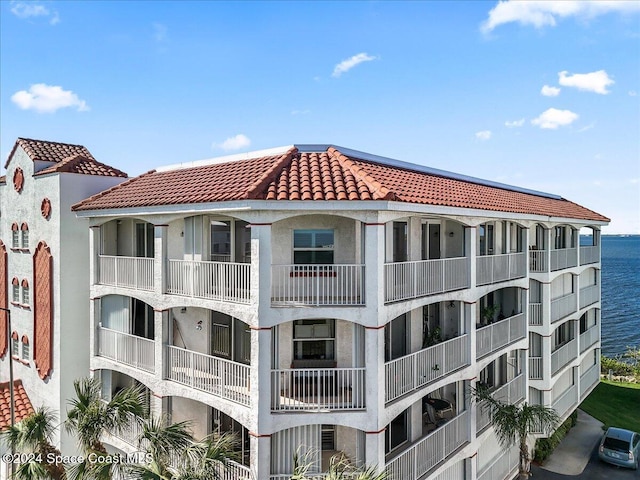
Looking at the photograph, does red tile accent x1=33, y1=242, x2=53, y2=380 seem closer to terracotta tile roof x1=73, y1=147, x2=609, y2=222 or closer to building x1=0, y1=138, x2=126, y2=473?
building x1=0, y1=138, x2=126, y2=473

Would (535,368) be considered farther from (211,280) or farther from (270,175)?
(270,175)

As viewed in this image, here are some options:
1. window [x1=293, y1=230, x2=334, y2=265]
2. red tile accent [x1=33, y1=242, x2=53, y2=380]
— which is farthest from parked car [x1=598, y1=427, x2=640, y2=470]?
red tile accent [x1=33, y1=242, x2=53, y2=380]

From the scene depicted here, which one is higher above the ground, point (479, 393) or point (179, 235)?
point (179, 235)

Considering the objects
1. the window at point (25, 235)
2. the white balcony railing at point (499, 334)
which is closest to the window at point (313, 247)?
the white balcony railing at point (499, 334)

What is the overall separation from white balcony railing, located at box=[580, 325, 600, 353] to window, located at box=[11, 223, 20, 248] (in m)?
31.4

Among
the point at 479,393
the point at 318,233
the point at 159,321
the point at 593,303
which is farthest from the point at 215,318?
the point at 593,303

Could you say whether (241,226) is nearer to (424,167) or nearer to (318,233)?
(318,233)

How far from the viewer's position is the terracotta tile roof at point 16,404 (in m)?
19.8

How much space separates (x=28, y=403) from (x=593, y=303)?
32478 mm

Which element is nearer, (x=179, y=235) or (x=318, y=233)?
(x=318, y=233)

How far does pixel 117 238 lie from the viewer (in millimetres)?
19234

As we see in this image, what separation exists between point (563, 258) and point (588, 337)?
27.9 feet

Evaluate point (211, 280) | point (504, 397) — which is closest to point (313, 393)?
point (211, 280)

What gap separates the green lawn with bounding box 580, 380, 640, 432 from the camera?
2991cm
